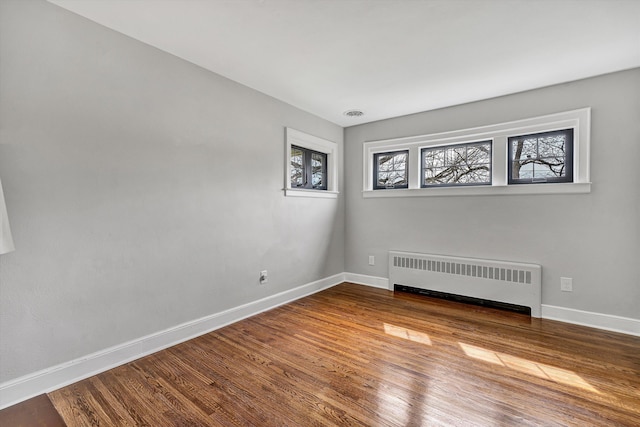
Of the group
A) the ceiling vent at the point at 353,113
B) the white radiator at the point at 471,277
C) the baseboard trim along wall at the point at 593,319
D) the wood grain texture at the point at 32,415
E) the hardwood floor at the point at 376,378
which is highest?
the ceiling vent at the point at 353,113

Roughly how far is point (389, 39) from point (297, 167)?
6.54 ft

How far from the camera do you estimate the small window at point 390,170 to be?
4.13m

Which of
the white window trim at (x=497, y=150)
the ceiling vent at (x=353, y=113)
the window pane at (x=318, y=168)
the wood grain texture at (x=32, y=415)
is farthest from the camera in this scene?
the window pane at (x=318, y=168)

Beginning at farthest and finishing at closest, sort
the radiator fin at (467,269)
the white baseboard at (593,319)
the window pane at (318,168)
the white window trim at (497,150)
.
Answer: the window pane at (318,168) → the radiator fin at (467,269) → the white window trim at (497,150) → the white baseboard at (593,319)

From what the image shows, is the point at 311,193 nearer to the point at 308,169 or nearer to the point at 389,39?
the point at 308,169

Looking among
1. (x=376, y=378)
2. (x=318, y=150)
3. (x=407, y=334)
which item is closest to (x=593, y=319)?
(x=407, y=334)

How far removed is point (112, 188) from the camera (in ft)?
6.88

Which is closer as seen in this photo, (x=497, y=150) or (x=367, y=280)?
(x=497, y=150)

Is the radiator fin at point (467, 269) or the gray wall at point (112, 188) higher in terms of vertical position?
Result: the gray wall at point (112, 188)

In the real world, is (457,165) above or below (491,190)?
above

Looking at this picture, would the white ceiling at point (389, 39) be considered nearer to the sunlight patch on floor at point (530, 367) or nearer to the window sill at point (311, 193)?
the window sill at point (311, 193)

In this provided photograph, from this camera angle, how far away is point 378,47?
231 centimetres

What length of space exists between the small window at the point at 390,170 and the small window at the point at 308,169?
2.56 feet

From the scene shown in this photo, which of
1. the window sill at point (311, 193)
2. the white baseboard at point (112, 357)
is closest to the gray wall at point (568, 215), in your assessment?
the window sill at point (311, 193)
